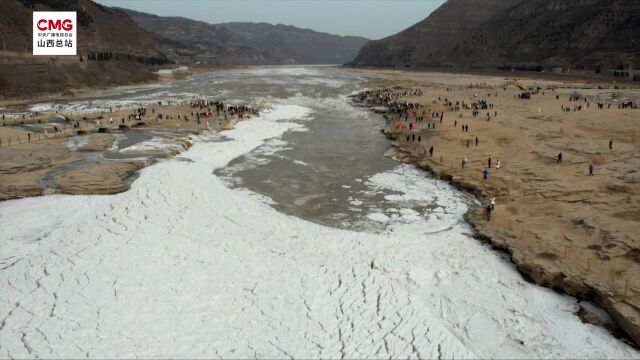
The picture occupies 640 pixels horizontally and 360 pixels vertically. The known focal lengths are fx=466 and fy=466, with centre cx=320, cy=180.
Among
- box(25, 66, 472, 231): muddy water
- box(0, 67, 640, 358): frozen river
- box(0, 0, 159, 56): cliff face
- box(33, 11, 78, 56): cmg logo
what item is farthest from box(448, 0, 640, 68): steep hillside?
box(0, 0, 159, 56): cliff face

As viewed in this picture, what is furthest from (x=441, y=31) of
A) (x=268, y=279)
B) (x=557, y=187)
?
(x=268, y=279)

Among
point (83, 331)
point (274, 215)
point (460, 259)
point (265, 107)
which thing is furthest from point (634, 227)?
point (265, 107)

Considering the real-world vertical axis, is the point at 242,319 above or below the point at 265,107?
below

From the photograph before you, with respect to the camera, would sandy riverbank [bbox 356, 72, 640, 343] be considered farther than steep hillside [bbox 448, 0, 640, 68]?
No

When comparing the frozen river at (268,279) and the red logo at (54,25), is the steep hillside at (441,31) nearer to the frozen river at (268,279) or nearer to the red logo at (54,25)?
the red logo at (54,25)

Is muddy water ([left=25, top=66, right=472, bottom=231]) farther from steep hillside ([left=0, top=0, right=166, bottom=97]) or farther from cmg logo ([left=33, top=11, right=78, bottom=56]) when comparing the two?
steep hillside ([left=0, top=0, right=166, bottom=97])

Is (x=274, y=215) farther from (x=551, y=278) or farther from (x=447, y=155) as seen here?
(x=447, y=155)
